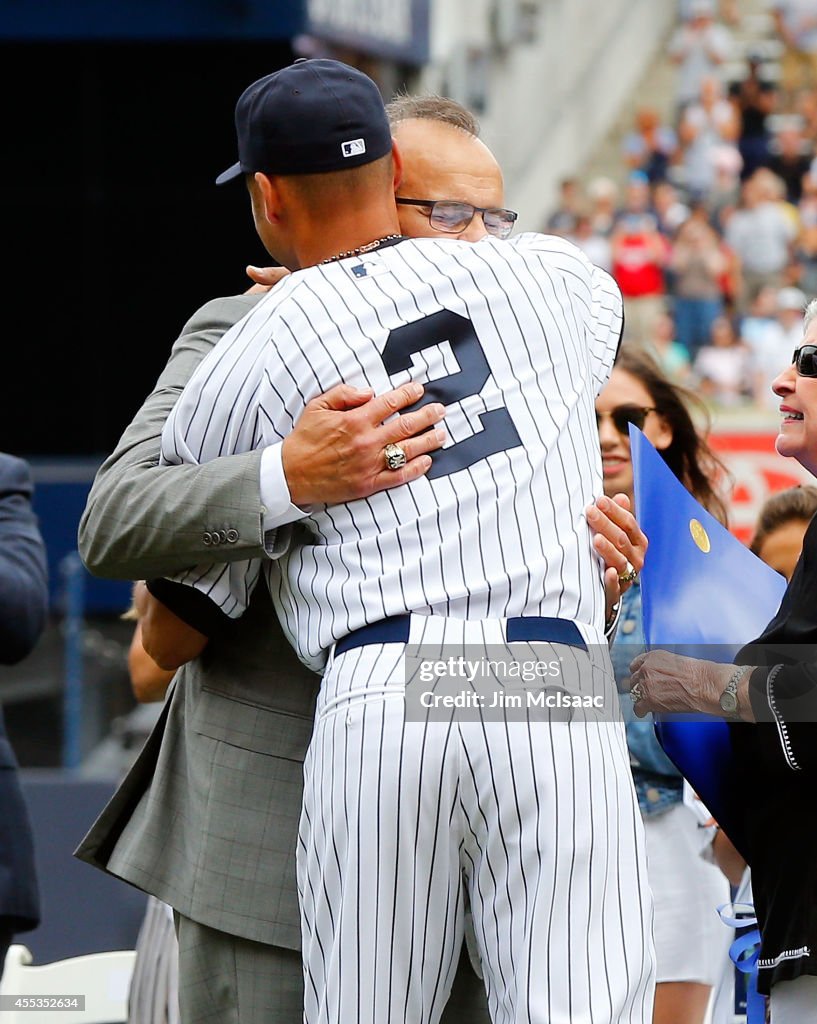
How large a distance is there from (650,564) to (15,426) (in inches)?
414

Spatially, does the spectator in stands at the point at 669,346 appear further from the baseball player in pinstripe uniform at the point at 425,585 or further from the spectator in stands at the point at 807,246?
the baseball player in pinstripe uniform at the point at 425,585

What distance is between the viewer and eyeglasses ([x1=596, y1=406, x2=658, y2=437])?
4.18 metres

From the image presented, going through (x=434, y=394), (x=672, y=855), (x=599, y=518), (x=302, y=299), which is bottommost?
(x=672, y=855)

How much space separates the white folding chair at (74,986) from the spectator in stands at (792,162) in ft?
43.9

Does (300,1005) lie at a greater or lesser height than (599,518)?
lesser

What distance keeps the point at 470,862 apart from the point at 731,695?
0.65 m

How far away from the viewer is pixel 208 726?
255 centimetres

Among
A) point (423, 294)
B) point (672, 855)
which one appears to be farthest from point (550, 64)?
point (423, 294)

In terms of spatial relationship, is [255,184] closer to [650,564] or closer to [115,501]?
[115,501]

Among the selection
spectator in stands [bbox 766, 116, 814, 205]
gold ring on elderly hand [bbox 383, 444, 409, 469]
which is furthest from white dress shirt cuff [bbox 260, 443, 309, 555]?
spectator in stands [bbox 766, 116, 814, 205]

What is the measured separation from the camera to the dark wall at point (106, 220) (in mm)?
12203

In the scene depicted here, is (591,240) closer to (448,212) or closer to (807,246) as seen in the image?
(807,246)

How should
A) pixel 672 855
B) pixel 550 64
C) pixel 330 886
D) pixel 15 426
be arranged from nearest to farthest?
pixel 330 886, pixel 672 855, pixel 15 426, pixel 550 64

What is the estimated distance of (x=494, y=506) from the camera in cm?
223
